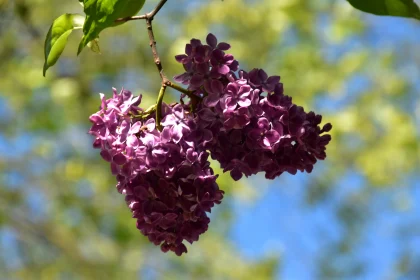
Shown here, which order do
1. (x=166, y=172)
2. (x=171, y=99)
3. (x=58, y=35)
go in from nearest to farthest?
(x=166, y=172) < (x=58, y=35) < (x=171, y=99)

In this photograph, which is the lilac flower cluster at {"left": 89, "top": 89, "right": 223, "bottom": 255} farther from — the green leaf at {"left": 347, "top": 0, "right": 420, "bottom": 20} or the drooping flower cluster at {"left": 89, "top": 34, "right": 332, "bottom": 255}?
the green leaf at {"left": 347, "top": 0, "right": 420, "bottom": 20}

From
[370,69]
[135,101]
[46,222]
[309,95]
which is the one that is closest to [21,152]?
[46,222]

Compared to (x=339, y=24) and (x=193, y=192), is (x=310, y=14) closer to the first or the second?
(x=339, y=24)

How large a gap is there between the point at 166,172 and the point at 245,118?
0.12 meters

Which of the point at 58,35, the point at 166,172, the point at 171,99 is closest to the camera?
the point at 166,172

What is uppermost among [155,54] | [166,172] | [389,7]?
[389,7]

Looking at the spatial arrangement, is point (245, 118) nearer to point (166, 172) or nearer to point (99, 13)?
point (166, 172)

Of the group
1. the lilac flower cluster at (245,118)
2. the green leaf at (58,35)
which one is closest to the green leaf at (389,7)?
the lilac flower cluster at (245,118)

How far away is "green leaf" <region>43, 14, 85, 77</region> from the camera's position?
0.91m

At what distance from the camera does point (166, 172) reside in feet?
2.55

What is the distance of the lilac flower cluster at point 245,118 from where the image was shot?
78cm

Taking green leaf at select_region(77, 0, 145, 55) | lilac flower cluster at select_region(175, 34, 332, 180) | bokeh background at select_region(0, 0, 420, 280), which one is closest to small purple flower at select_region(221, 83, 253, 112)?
lilac flower cluster at select_region(175, 34, 332, 180)

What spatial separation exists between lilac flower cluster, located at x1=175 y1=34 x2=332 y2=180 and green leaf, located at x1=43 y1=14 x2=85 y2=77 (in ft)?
0.64

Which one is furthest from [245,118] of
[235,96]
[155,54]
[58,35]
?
[58,35]
